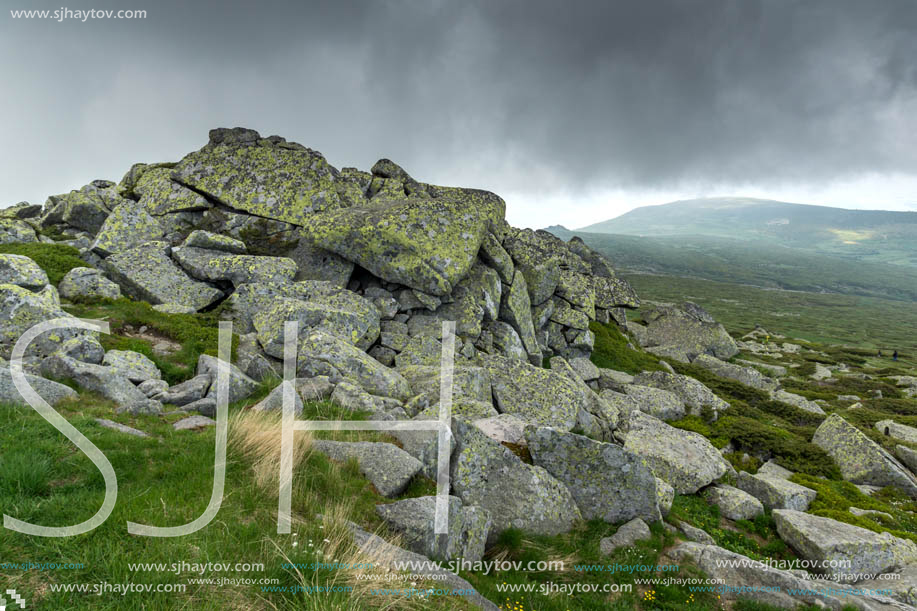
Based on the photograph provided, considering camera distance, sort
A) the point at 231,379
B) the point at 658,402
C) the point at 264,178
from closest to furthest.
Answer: the point at 231,379, the point at 658,402, the point at 264,178

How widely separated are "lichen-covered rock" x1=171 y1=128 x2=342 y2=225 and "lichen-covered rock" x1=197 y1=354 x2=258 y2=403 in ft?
45.6

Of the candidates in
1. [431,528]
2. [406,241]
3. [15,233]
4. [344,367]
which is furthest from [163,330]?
[15,233]

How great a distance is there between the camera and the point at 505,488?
38.3 feet

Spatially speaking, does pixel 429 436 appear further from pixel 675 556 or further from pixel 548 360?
pixel 548 360

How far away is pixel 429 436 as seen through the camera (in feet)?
39.0

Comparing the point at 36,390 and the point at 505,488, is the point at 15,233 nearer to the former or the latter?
the point at 36,390

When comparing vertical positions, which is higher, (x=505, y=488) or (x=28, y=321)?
(x=28, y=321)

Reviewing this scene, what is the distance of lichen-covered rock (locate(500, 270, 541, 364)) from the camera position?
2734 centimetres

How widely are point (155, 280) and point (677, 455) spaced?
84.2 feet

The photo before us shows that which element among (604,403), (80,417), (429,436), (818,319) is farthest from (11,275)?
(818,319)

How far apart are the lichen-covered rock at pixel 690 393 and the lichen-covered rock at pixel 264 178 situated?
82.9 feet

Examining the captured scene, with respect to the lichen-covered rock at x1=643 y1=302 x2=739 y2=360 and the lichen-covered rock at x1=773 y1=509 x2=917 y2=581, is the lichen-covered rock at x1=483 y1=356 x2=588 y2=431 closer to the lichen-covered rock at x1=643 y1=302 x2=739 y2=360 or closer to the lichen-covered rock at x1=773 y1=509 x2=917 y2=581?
the lichen-covered rock at x1=773 y1=509 x2=917 y2=581

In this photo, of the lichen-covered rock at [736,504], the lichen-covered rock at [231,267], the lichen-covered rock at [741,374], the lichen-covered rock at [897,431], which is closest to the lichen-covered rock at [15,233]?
the lichen-covered rock at [231,267]

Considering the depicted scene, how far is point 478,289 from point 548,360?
Answer: 7.84 metres
